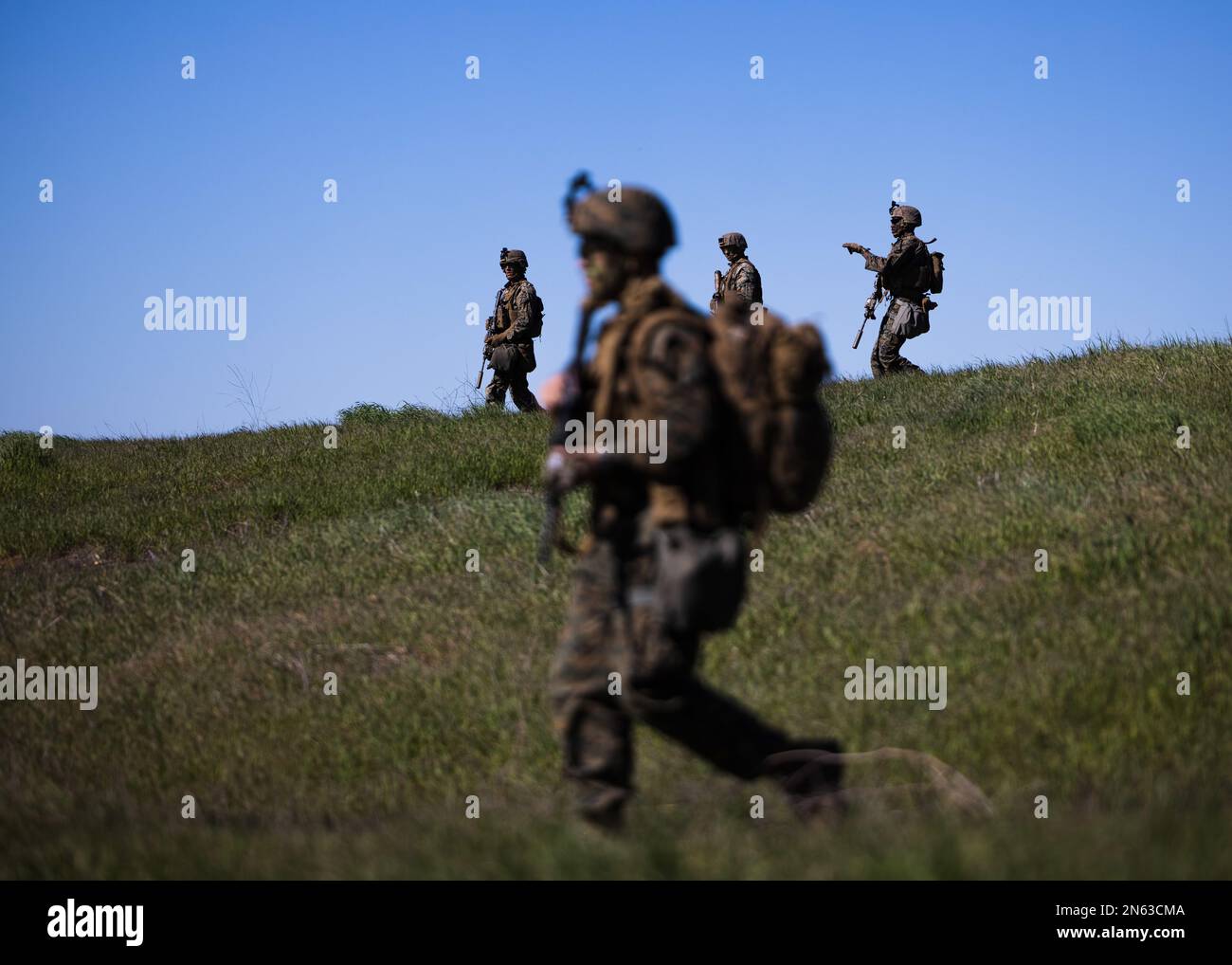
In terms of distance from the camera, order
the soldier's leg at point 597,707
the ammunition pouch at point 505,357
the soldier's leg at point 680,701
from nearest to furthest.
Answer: the soldier's leg at point 680,701, the soldier's leg at point 597,707, the ammunition pouch at point 505,357

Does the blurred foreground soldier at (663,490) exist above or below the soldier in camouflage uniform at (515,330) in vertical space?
below

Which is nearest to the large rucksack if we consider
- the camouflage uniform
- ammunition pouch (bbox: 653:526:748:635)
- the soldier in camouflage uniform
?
ammunition pouch (bbox: 653:526:748:635)

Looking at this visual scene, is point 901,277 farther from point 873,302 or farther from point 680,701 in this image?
point 680,701

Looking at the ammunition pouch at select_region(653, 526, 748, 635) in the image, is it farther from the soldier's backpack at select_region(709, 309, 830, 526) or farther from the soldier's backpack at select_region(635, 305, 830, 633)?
the soldier's backpack at select_region(709, 309, 830, 526)

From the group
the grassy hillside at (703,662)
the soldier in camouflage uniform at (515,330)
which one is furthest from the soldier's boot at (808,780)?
the soldier in camouflage uniform at (515,330)

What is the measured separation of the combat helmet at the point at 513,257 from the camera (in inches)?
707

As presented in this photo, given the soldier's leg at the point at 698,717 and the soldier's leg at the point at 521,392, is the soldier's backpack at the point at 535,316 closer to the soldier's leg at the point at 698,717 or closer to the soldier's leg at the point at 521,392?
the soldier's leg at the point at 521,392

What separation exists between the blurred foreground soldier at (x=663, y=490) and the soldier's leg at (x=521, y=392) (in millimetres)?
13143

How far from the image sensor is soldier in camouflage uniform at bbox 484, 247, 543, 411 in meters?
17.8

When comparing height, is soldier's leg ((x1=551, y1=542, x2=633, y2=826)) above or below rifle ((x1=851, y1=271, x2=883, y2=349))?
below

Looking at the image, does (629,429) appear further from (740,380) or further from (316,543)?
(316,543)

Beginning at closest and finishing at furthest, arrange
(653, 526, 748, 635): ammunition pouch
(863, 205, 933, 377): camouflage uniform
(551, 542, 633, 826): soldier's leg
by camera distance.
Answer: (653, 526, 748, 635): ammunition pouch
(551, 542, 633, 826): soldier's leg
(863, 205, 933, 377): camouflage uniform

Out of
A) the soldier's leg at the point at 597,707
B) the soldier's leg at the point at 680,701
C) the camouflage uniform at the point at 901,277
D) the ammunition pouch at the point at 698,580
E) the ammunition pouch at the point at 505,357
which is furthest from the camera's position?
the ammunition pouch at the point at 505,357

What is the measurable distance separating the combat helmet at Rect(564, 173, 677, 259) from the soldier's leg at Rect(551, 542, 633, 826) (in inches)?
43.4
